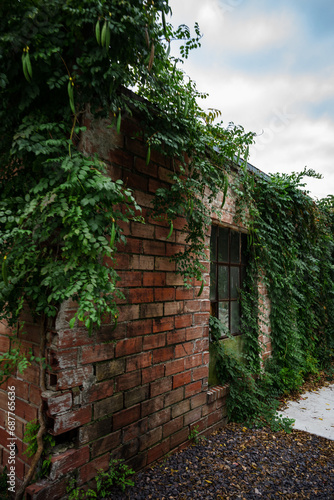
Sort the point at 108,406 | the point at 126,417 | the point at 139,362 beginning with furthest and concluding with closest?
the point at 139,362, the point at 126,417, the point at 108,406

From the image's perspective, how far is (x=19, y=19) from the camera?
5.28 feet

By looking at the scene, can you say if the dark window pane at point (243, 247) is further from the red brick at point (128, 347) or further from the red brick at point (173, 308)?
the red brick at point (128, 347)

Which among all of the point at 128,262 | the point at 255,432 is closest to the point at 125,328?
the point at 128,262

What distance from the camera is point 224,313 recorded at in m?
3.75

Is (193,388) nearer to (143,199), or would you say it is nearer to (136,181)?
(143,199)

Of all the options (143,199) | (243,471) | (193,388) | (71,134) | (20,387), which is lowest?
(243,471)

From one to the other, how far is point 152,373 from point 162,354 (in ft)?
0.57

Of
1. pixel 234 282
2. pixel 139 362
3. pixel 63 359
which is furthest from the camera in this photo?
pixel 234 282

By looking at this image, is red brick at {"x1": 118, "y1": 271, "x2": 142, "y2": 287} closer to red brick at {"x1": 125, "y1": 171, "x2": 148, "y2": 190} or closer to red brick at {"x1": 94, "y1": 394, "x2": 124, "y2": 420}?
red brick at {"x1": 125, "y1": 171, "x2": 148, "y2": 190}

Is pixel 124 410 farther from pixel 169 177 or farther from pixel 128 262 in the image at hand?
pixel 169 177

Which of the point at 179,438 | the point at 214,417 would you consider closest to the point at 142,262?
the point at 179,438

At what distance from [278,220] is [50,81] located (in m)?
3.68

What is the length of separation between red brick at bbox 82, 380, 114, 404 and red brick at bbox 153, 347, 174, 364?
1.53 feet

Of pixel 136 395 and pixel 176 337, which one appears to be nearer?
pixel 136 395
